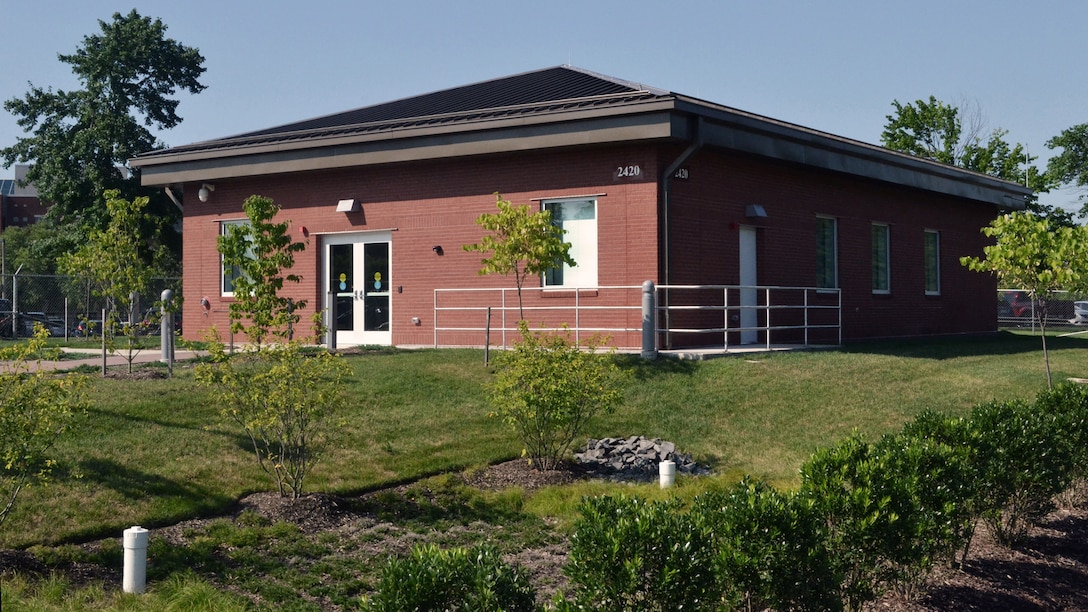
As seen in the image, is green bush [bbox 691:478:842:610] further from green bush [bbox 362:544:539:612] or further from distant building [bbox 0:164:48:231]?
distant building [bbox 0:164:48:231]

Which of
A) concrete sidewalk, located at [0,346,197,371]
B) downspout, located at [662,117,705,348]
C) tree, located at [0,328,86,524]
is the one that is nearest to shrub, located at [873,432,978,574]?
tree, located at [0,328,86,524]

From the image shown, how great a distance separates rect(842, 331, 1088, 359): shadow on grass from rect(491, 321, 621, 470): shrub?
8898mm

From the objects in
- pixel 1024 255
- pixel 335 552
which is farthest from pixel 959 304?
pixel 335 552

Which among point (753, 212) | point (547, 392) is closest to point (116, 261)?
point (547, 392)

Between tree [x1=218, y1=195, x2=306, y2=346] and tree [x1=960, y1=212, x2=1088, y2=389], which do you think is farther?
→ tree [x1=960, y1=212, x2=1088, y2=389]

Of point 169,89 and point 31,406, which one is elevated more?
point 169,89

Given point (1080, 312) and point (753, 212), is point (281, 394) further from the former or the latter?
point (1080, 312)

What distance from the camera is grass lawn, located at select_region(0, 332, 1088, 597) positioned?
9047mm

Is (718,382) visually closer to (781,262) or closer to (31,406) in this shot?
(781,262)

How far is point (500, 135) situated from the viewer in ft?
59.3

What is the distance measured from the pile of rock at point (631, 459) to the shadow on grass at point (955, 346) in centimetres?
804

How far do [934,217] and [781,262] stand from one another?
7550 millimetres

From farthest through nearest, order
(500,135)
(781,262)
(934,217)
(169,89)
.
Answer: (169,89) → (934,217) → (781,262) → (500,135)

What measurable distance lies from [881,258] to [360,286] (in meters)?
11.8
